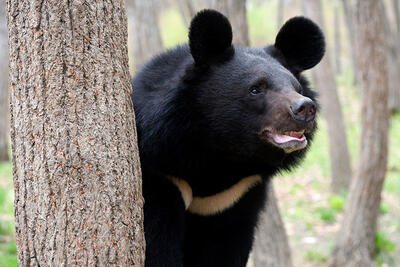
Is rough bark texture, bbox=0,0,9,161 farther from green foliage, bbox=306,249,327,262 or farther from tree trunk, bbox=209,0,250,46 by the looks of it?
tree trunk, bbox=209,0,250,46

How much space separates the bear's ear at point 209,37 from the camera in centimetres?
292

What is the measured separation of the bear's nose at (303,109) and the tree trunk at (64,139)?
3.23 feet

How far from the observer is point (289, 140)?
274cm

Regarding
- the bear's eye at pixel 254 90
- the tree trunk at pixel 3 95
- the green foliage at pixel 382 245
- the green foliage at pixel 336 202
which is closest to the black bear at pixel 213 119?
the bear's eye at pixel 254 90

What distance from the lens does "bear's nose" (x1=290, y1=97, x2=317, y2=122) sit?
2.65 meters

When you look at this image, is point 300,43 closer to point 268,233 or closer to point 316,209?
point 268,233

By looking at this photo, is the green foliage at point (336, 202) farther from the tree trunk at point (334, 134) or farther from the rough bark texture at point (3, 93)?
the rough bark texture at point (3, 93)

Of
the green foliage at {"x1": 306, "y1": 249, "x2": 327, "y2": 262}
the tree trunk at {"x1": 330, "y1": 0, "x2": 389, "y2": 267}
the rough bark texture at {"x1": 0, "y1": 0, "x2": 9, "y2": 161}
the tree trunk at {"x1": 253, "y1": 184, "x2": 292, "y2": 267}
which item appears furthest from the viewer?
the rough bark texture at {"x1": 0, "y1": 0, "x2": 9, "y2": 161}

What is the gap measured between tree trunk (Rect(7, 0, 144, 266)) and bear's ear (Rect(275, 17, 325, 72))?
146 centimetres

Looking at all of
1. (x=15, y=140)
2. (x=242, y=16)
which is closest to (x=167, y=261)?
(x=15, y=140)

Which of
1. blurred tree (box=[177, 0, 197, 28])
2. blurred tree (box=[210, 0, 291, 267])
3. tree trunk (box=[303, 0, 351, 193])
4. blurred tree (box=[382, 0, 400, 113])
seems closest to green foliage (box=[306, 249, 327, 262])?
blurred tree (box=[210, 0, 291, 267])

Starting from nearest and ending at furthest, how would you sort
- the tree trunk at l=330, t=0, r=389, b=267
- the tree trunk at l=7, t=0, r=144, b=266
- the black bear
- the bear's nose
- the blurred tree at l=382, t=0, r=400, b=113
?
1. the tree trunk at l=7, t=0, r=144, b=266
2. the bear's nose
3. the black bear
4. the tree trunk at l=330, t=0, r=389, b=267
5. the blurred tree at l=382, t=0, r=400, b=113

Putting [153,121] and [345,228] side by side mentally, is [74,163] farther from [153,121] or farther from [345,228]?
[345,228]

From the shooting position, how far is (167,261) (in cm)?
307
